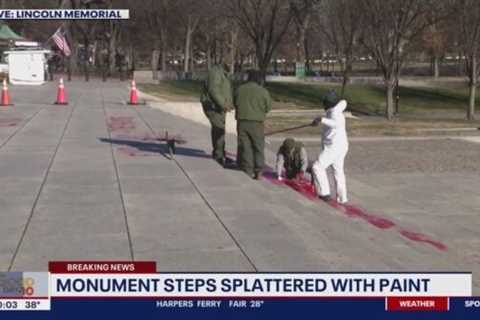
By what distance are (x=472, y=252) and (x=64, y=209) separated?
435cm

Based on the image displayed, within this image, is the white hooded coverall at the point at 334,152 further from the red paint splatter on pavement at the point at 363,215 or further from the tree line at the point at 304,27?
the tree line at the point at 304,27

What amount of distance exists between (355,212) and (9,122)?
1269 cm

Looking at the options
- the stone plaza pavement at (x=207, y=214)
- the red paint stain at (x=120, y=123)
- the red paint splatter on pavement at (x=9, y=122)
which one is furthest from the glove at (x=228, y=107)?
the red paint splatter on pavement at (x=9, y=122)

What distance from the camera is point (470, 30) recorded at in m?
36.2

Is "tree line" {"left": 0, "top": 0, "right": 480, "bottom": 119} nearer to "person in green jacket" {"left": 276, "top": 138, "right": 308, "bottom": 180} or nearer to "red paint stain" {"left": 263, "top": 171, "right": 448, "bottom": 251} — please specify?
"person in green jacket" {"left": 276, "top": 138, "right": 308, "bottom": 180}

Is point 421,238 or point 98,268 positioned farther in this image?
point 421,238

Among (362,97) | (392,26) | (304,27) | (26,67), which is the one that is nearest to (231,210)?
(392,26)

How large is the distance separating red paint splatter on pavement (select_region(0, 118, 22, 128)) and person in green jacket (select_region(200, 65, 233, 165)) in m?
7.48

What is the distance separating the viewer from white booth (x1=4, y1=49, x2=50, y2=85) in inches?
1699

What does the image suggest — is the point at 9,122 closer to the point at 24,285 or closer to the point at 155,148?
the point at 155,148

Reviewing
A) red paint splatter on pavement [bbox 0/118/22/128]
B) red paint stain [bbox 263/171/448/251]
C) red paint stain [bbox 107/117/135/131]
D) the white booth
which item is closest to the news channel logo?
red paint stain [bbox 263/171/448/251]

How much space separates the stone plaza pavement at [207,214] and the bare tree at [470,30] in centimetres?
1996

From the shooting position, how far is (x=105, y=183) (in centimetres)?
1192

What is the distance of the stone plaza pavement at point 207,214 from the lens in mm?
7863
